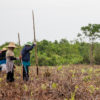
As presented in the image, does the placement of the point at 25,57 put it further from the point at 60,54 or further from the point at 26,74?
the point at 60,54

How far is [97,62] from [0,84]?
25.5 meters

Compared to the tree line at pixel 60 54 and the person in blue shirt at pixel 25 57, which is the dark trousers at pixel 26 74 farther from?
the tree line at pixel 60 54

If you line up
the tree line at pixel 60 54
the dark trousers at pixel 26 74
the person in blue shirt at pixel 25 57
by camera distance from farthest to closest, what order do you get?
the tree line at pixel 60 54
the dark trousers at pixel 26 74
the person in blue shirt at pixel 25 57

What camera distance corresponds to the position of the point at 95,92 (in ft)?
21.6

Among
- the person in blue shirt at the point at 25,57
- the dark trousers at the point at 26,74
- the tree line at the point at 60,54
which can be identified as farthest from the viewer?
the tree line at the point at 60,54

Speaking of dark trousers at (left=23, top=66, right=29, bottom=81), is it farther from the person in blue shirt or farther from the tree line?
the tree line

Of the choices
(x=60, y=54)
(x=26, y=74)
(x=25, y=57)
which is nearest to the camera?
(x=25, y=57)

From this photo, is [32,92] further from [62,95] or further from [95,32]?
[95,32]

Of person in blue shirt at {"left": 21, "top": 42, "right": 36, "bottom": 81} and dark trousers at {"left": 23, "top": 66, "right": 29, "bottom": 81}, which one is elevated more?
person in blue shirt at {"left": 21, "top": 42, "right": 36, "bottom": 81}

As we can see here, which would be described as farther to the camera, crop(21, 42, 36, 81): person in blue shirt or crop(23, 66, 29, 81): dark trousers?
crop(23, 66, 29, 81): dark trousers

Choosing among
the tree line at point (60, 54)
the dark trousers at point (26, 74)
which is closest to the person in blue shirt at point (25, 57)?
the dark trousers at point (26, 74)

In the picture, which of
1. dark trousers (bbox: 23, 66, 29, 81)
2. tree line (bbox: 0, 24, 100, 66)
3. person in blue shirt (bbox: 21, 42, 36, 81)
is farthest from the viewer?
tree line (bbox: 0, 24, 100, 66)

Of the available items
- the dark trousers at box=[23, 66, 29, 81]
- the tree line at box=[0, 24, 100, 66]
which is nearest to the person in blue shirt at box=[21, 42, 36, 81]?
the dark trousers at box=[23, 66, 29, 81]

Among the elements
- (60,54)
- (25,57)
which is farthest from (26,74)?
(60,54)
